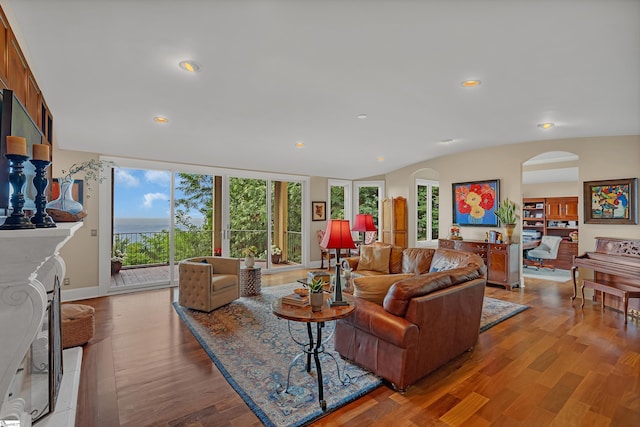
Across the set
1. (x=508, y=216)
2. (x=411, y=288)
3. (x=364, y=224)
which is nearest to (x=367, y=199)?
(x=364, y=224)

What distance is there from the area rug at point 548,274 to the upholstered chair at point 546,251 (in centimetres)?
25

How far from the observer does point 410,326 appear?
233 centimetres

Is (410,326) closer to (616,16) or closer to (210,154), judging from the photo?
(616,16)

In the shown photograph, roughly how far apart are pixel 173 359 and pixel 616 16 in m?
4.33

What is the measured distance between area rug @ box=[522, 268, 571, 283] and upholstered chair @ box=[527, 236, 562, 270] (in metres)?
0.25

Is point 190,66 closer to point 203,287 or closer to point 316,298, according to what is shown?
point 316,298

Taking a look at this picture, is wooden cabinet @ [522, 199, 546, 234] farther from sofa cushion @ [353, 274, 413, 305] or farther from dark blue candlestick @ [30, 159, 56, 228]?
dark blue candlestick @ [30, 159, 56, 228]

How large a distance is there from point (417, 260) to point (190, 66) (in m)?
3.75

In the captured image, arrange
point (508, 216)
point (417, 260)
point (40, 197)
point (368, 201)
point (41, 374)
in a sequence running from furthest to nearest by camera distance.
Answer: point (368, 201) < point (508, 216) < point (417, 260) < point (41, 374) < point (40, 197)

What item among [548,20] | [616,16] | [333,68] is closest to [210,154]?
[333,68]

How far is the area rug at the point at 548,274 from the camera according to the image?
654cm

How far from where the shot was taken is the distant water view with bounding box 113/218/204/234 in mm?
5438

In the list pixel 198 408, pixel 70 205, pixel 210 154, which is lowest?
pixel 198 408

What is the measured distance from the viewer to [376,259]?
496cm
